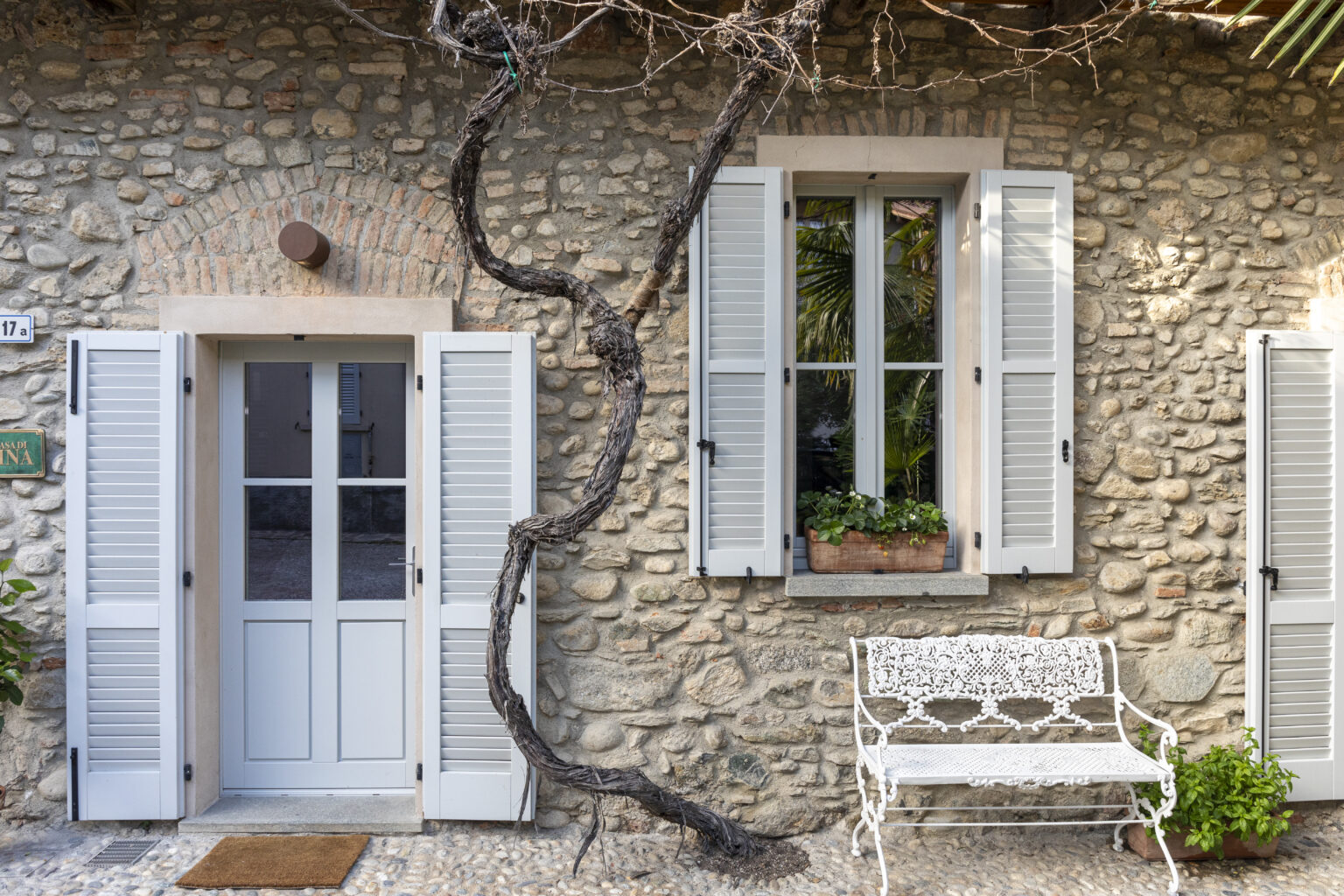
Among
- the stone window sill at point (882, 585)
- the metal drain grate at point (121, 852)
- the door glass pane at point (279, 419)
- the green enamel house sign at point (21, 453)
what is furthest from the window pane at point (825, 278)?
the metal drain grate at point (121, 852)

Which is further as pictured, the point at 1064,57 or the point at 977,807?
the point at 1064,57

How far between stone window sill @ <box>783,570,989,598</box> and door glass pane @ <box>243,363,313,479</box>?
219cm

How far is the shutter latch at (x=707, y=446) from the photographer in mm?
3340

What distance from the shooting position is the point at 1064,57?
137 inches

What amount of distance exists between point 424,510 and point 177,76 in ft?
6.80

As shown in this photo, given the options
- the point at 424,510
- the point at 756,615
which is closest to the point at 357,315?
the point at 424,510

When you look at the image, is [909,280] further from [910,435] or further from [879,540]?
[879,540]

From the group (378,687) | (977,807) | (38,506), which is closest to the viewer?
(977,807)

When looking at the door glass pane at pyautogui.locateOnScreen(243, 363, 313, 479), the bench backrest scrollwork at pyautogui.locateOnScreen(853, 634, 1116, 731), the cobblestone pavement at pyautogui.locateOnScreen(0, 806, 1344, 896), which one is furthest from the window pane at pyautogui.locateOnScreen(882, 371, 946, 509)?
the door glass pane at pyautogui.locateOnScreen(243, 363, 313, 479)

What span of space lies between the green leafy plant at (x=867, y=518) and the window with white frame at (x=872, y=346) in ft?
0.31

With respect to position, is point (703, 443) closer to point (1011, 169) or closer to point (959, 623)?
point (959, 623)

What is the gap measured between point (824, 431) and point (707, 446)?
2.01 feet

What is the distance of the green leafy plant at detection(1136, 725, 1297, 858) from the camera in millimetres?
3076

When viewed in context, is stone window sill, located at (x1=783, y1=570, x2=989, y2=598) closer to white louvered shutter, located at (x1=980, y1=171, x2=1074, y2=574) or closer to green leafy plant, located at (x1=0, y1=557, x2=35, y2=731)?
white louvered shutter, located at (x1=980, y1=171, x2=1074, y2=574)
